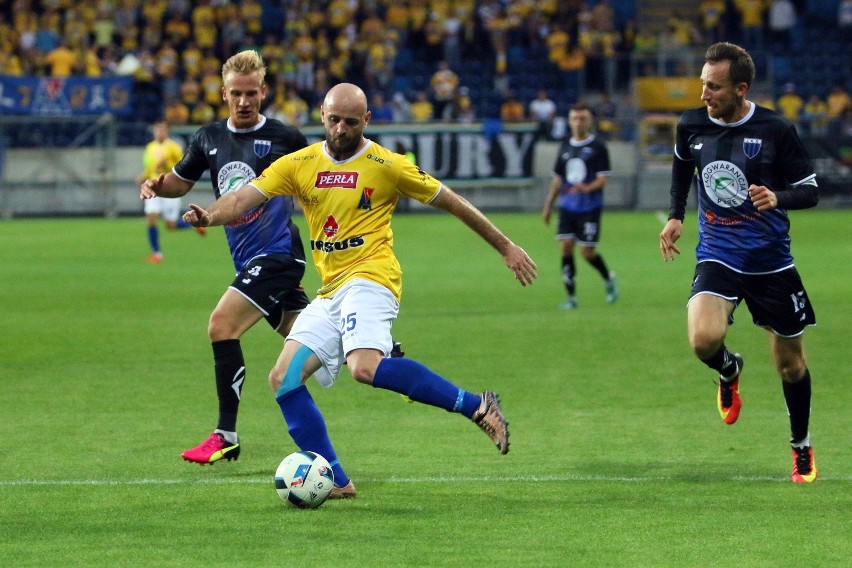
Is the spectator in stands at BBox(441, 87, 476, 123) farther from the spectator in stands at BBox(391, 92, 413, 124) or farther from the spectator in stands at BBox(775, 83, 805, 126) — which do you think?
the spectator in stands at BBox(775, 83, 805, 126)

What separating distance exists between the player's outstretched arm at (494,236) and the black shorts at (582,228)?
9.40 m

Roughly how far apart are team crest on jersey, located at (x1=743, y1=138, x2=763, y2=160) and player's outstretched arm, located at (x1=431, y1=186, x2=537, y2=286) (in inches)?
54.7

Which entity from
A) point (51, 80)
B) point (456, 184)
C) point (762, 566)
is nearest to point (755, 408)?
point (762, 566)

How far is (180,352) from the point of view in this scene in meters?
12.3

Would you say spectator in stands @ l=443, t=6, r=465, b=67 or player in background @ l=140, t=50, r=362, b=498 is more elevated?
player in background @ l=140, t=50, r=362, b=498

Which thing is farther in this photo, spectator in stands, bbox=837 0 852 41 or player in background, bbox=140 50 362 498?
spectator in stands, bbox=837 0 852 41

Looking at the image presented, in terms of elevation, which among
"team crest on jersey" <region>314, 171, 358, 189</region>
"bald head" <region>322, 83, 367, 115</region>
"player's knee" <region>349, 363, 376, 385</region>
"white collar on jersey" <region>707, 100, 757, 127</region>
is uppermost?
"bald head" <region>322, 83, 367, 115</region>

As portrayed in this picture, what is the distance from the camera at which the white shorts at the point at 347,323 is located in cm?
665

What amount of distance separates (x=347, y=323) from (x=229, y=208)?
839 millimetres

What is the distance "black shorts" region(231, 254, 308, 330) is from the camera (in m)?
7.90

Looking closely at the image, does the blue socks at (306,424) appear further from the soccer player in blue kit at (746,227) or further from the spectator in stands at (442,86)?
the spectator in stands at (442,86)

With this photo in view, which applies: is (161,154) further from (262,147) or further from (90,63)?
(262,147)

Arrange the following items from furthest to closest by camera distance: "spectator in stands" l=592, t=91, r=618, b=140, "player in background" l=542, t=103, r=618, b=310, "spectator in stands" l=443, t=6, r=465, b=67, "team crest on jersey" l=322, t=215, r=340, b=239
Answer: "spectator in stands" l=443, t=6, r=465, b=67
"spectator in stands" l=592, t=91, r=618, b=140
"player in background" l=542, t=103, r=618, b=310
"team crest on jersey" l=322, t=215, r=340, b=239

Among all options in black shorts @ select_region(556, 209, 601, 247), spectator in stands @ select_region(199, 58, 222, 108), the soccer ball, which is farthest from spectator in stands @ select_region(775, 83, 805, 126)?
the soccer ball
